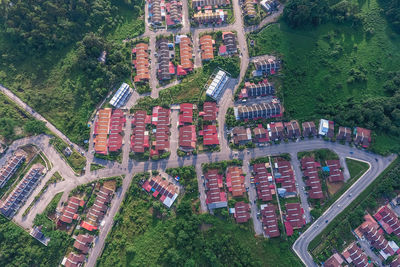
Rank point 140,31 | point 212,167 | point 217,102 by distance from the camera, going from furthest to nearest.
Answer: point 140,31
point 217,102
point 212,167

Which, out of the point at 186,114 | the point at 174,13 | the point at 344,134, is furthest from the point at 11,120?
the point at 344,134

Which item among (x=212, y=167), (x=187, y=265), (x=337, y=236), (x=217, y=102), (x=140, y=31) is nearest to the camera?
(x=187, y=265)

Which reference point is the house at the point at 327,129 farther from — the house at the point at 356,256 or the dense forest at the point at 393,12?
the dense forest at the point at 393,12

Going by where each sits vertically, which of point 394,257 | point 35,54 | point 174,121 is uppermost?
point 35,54

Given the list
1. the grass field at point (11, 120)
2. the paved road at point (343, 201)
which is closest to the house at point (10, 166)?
the grass field at point (11, 120)

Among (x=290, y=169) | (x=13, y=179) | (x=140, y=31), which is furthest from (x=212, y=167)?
(x=13, y=179)

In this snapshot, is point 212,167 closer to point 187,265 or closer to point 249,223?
point 249,223
